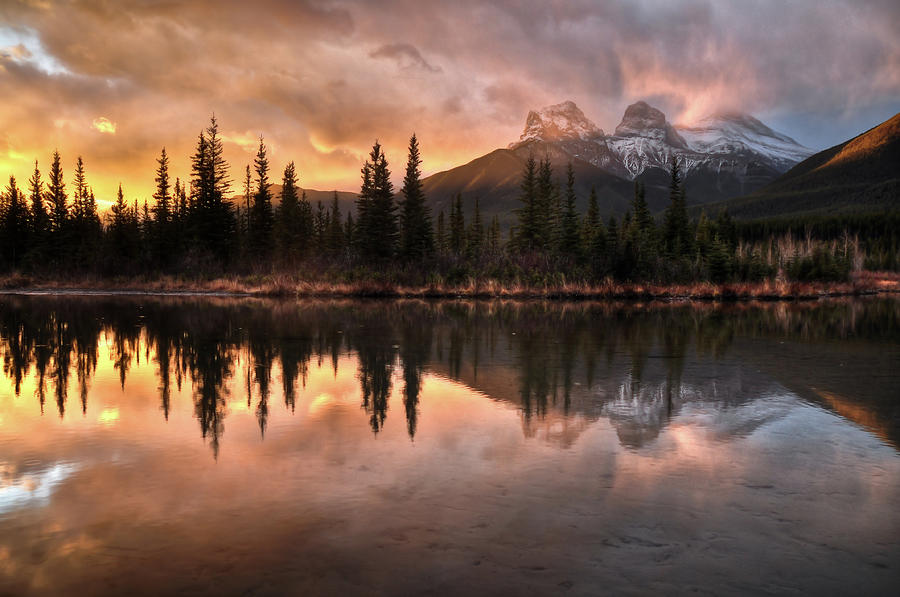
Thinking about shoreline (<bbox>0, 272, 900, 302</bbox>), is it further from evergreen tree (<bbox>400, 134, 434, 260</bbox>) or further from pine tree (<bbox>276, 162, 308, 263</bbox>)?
pine tree (<bbox>276, 162, 308, 263</bbox>)

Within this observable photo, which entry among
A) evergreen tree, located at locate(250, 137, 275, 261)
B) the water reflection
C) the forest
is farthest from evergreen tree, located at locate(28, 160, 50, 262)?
the water reflection

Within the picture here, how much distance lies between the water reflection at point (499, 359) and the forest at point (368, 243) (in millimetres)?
20592

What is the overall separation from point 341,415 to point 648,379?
6412mm

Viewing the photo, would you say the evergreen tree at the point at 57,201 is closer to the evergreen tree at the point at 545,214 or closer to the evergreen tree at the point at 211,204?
the evergreen tree at the point at 211,204

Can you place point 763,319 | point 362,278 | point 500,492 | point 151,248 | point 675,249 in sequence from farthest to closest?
point 151,248 < point 675,249 < point 362,278 < point 763,319 < point 500,492

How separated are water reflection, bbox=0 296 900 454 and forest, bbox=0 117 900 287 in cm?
2059

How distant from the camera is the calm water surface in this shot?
4586mm

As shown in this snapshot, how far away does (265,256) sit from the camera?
65.9 meters

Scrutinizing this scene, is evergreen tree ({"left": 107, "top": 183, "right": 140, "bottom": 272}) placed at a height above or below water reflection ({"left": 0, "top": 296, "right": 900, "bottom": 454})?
above

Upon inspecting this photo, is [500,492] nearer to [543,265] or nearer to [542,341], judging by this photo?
[542,341]

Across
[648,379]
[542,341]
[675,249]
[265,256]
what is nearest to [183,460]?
[648,379]

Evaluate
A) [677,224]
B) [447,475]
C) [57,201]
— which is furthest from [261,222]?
[447,475]

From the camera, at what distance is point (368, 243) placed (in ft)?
189

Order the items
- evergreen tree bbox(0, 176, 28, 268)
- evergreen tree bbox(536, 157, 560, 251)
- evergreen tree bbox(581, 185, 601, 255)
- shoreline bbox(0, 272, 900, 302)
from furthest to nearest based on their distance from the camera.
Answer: evergreen tree bbox(0, 176, 28, 268) → evergreen tree bbox(536, 157, 560, 251) → evergreen tree bbox(581, 185, 601, 255) → shoreline bbox(0, 272, 900, 302)
